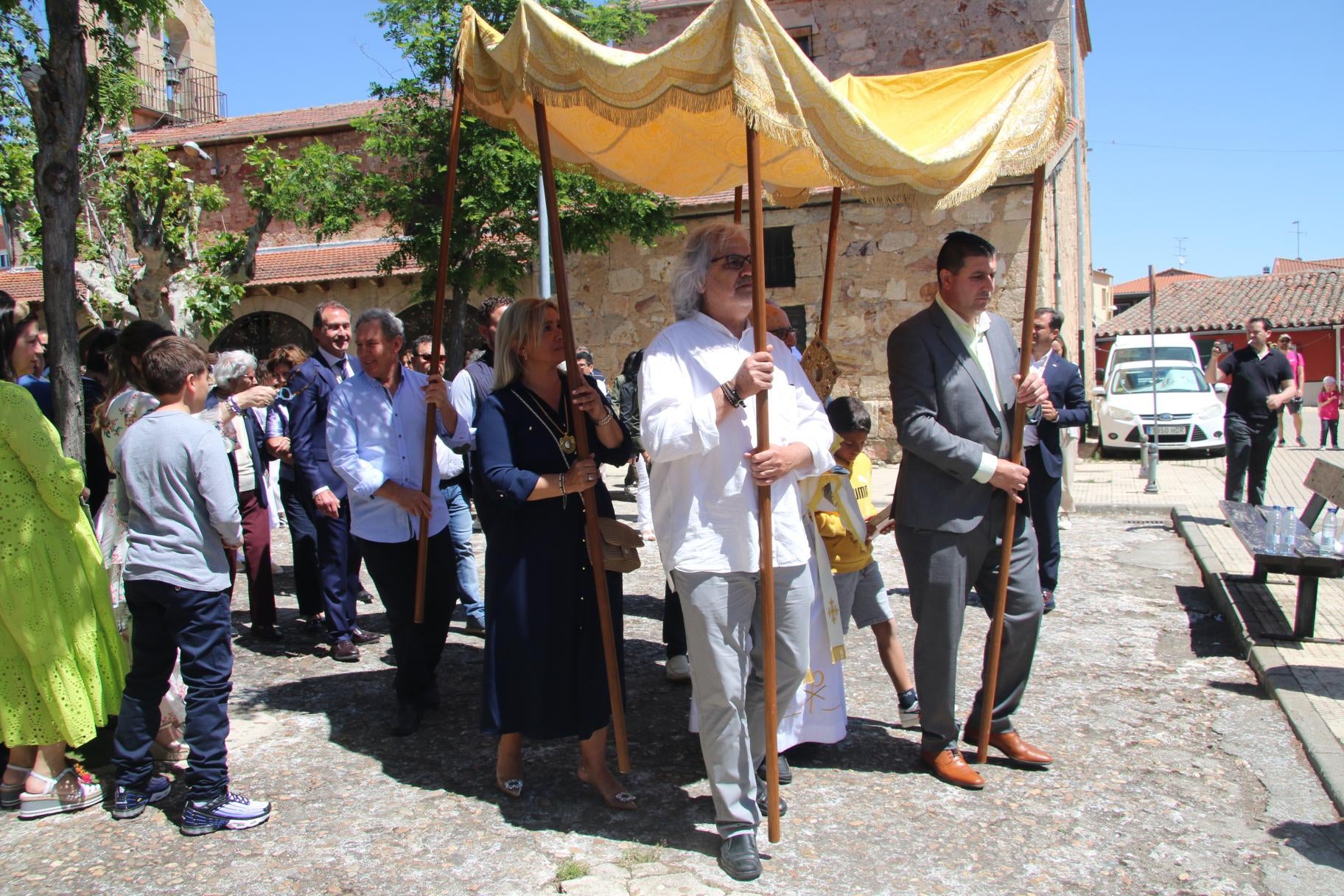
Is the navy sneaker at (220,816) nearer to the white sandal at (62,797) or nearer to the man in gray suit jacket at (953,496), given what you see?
the white sandal at (62,797)

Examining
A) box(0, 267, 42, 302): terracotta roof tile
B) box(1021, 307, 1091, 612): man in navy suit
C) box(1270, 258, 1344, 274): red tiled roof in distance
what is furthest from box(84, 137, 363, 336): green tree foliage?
box(1270, 258, 1344, 274): red tiled roof in distance

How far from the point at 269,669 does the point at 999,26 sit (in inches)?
662

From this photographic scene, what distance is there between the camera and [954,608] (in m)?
3.89

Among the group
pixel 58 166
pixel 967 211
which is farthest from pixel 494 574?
pixel 967 211

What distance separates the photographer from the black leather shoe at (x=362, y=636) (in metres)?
5.86

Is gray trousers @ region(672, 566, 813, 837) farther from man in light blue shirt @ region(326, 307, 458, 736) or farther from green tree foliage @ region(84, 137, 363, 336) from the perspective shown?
green tree foliage @ region(84, 137, 363, 336)

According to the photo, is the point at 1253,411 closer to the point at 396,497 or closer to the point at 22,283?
the point at 396,497

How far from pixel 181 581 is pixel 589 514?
Result: 1413 mm

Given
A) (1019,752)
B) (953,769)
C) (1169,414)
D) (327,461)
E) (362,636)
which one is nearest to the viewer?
(953,769)

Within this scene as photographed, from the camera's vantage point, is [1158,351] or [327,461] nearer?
[327,461]

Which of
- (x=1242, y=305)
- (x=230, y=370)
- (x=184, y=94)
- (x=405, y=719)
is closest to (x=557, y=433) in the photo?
(x=405, y=719)

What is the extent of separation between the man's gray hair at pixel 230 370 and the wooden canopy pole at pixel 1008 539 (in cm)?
401

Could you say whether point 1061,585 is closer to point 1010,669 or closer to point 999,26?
point 1010,669

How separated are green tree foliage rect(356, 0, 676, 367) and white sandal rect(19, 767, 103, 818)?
936 centimetres
